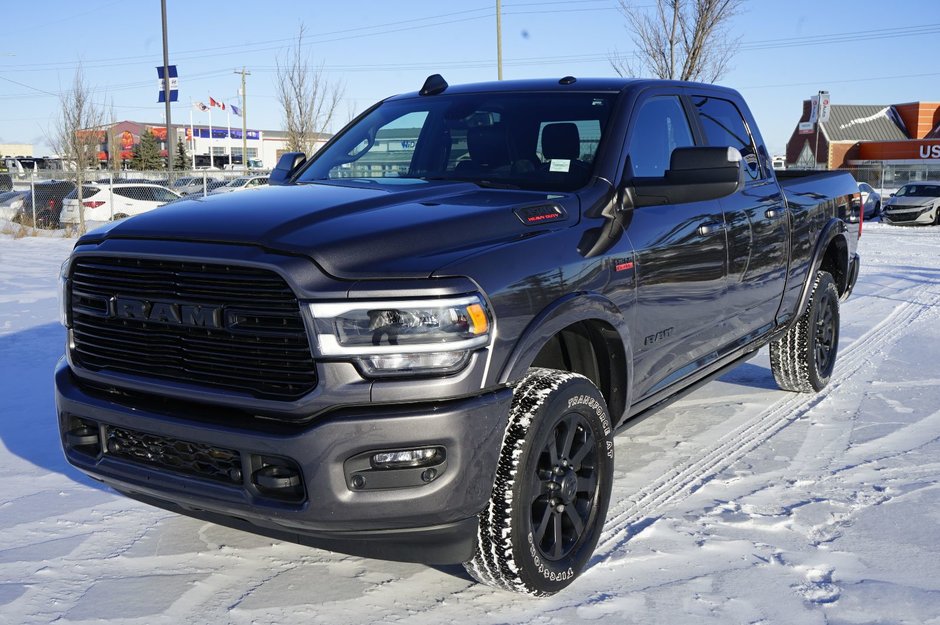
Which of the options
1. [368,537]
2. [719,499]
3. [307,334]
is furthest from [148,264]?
[719,499]

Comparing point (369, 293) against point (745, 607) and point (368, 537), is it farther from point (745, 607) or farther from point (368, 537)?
point (745, 607)

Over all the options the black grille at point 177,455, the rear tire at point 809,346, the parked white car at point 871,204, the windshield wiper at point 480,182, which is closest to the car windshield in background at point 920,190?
the parked white car at point 871,204

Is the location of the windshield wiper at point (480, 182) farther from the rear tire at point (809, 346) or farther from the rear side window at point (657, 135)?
the rear tire at point (809, 346)

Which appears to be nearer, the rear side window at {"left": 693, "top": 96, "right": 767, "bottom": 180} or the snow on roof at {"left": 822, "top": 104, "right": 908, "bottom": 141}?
the rear side window at {"left": 693, "top": 96, "right": 767, "bottom": 180}

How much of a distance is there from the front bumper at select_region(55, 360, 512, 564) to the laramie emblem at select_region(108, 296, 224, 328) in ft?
0.99

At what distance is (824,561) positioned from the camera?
368cm

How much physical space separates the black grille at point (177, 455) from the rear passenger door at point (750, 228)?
280 cm

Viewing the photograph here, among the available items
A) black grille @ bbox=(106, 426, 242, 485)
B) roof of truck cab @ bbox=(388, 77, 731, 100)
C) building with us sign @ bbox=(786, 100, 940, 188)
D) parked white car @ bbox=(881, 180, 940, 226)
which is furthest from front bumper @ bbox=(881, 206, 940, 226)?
building with us sign @ bbox=(786, 100, 940, 188)

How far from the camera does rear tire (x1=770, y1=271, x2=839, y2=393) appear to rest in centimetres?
622

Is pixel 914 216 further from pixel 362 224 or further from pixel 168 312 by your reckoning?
pixel 168 312

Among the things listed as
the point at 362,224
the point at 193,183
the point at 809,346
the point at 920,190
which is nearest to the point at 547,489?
the point at 362,224

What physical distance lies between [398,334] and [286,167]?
8.04 ft

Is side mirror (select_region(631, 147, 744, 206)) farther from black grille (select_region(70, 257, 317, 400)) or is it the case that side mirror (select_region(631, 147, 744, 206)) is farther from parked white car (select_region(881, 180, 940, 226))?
parked white car (select_region(881, 180, 940, 226))

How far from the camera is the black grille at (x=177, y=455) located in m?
3.00
